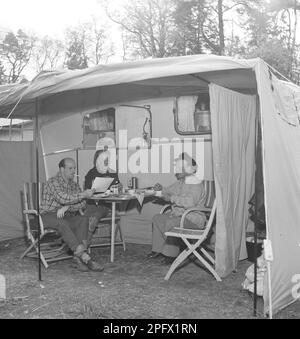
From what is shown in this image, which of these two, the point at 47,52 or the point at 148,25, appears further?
the point at 47,52

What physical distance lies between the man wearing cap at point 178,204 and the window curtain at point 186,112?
75 centimetres

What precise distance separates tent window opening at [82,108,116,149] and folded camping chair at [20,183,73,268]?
1.26m

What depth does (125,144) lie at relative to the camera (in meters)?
5.95

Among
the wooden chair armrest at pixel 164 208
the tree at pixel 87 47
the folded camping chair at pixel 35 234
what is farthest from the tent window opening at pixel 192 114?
the tree at pixel 87 47

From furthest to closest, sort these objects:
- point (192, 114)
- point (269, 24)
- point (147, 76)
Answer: point (269, 24), point (192, 114), point (147, 76)

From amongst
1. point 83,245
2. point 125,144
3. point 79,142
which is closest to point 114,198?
point 83,245

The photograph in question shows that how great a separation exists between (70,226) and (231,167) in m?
1.81

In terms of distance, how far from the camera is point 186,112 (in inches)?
218

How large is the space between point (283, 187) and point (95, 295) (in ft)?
6.02

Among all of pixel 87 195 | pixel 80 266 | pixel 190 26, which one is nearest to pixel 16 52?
pixel 190 26

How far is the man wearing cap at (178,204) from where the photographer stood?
15.5 feet

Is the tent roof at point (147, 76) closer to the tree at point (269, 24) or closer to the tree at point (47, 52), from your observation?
the tree at point (269, 24)

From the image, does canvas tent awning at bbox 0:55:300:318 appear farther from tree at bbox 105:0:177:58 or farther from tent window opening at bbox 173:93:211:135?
tree at bbox 105:0:177:58

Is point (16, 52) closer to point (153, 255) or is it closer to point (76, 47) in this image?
point (76, 47)
